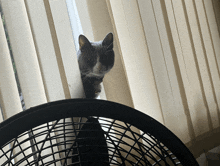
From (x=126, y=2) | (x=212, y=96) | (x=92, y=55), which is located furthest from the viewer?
(x=212, y=96)

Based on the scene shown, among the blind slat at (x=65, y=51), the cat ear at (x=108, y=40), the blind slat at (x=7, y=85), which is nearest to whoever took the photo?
the blind slat at (x=7, y=85)

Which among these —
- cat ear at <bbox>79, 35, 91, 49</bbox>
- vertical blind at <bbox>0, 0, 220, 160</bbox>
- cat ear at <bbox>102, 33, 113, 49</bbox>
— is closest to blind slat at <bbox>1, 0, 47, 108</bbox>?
vertical blind at <bbox>0, 0, 220, 160</bbox>

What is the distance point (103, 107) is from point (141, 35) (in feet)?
2.49

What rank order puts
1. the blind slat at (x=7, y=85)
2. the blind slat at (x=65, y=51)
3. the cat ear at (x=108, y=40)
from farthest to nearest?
1. the cat ear at (x=108, y=40)
2. the blind slat at (x=65, y=51)
3. the blind slat at (x=7, y=85)

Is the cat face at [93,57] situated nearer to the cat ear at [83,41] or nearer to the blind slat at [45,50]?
the cat ear at [83,41]

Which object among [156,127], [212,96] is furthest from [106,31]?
[212,96]

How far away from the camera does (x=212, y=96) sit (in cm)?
134

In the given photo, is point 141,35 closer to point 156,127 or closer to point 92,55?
point 92,55

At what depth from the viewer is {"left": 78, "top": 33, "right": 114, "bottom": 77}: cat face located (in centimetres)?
80

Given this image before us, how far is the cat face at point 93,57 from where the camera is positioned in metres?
0.80

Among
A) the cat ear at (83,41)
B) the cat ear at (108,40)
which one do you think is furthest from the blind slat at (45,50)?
the cat ear at (108,40)

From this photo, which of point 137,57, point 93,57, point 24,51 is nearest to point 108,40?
point 93,57

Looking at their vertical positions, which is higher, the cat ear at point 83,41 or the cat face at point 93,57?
the cat ear at point 83,41

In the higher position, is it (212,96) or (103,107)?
(103,107)
